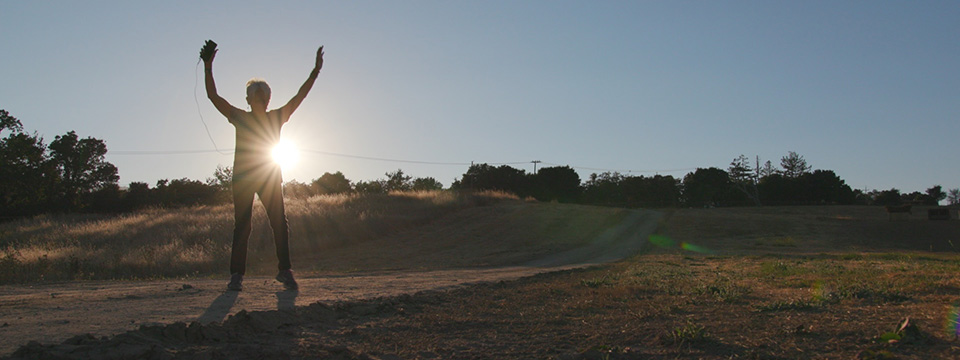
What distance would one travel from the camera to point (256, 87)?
5.63 m

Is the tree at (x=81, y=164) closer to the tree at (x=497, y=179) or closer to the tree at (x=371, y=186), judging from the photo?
the tree at (x=371, y=186)

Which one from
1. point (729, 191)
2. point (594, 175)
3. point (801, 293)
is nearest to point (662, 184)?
point (729, 191)

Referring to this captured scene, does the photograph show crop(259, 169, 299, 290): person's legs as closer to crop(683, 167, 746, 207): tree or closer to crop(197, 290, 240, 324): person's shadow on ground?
crop(197, 290, 240, 324): person's shadow on ground

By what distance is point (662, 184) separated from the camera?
87.9m

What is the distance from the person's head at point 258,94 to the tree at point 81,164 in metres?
61.6

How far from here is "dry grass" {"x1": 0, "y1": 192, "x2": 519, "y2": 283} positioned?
1348 centimetres

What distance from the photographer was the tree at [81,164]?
58.3 metres

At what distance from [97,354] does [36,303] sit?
7.74 ft

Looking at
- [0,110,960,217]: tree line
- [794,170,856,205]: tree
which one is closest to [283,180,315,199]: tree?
[0,110,960,217]: tree line

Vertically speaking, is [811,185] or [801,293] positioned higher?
[811,185]

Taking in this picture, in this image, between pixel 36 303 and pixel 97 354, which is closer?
pixel 97 354

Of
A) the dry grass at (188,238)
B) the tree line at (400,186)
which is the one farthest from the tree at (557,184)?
the dry grass at (188,238)

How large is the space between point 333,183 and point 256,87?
68867mm

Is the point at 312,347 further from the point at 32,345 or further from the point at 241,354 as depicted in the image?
the point at 32,345
